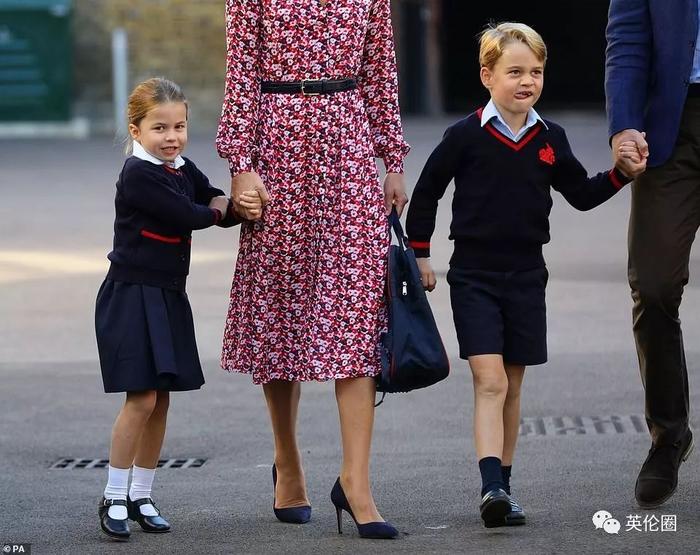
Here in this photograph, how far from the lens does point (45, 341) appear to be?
28.7 ft

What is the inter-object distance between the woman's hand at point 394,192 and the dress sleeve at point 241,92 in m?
0.43

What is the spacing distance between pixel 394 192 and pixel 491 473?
2.97ft

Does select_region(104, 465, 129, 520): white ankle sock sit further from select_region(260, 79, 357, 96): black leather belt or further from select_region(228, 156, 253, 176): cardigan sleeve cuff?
select_region(260, 79, 357, 96): black leather belt

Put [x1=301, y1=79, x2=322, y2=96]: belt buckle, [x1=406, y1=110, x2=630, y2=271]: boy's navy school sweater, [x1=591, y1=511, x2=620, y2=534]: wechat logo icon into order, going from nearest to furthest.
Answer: [x1=591, y1=511, x2=620, y2=534]: wechat logo icon, [x1=301, y1=79, x2=322, y2=96]: belt buckle, [x1=406, y1=110, x2=630, y2=271]: boy's navy school sweater

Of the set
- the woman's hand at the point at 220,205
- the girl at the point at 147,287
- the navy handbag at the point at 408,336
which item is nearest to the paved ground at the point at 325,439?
the girl at the point at 147,287

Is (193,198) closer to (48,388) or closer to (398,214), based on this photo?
(398,214)

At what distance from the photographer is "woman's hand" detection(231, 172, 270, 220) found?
477cm

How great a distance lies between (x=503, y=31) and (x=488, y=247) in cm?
68

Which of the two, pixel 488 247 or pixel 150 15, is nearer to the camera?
pixel 488 247

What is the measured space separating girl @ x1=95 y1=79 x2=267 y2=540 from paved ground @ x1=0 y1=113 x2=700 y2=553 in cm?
27

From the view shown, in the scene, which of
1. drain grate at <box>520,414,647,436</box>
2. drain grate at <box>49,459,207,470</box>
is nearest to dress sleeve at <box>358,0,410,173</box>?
drain grate at <box>49,459,207,470</box>

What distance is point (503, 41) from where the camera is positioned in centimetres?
491

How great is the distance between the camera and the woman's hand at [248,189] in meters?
4.77

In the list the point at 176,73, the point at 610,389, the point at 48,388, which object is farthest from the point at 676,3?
the point at 176,73
